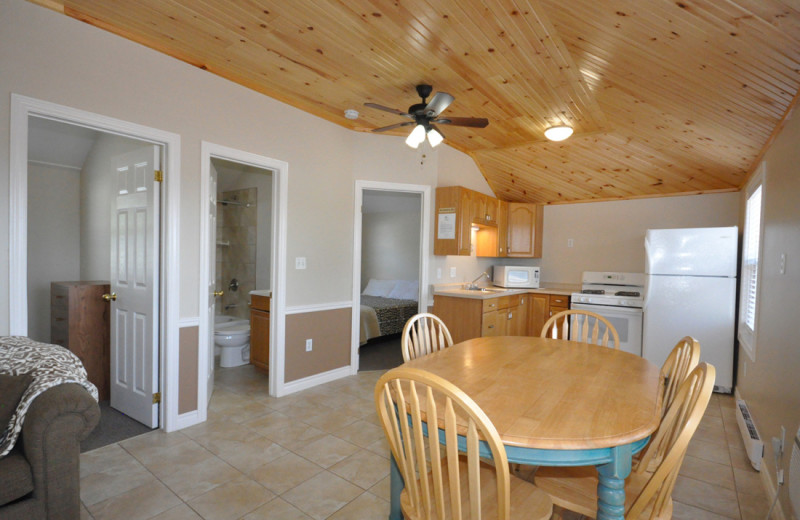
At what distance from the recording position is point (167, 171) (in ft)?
8.60

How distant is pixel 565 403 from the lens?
1367 millimetres

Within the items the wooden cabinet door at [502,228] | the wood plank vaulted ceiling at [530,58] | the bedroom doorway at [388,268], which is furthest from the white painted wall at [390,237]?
the wood plank vaulted ceiling at [530,58]

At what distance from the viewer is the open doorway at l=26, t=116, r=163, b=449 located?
2.70 meters

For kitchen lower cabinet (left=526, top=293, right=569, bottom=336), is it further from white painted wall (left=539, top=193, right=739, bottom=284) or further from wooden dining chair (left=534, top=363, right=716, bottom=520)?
wooden dining chair (left=534, top=363, right=716, bottom=520)

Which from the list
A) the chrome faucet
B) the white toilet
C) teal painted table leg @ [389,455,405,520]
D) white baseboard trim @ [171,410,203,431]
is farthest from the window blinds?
the white toilet

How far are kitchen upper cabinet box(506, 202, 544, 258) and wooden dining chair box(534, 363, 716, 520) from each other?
3860mm

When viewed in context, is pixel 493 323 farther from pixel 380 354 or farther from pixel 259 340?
pixel 259 340

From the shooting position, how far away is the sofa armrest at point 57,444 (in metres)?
1.48

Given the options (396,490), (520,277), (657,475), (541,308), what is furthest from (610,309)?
(396,490)

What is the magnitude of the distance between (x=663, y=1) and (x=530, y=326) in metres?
3.80

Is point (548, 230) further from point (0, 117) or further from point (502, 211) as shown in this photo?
point (0, 117)

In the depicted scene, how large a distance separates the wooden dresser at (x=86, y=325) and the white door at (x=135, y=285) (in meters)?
0.21

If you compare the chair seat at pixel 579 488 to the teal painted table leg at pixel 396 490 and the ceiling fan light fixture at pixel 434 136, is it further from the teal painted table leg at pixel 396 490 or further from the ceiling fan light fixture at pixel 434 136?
the ceiling fan light fixture at pixel 434 136

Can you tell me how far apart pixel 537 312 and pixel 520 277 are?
486mm
